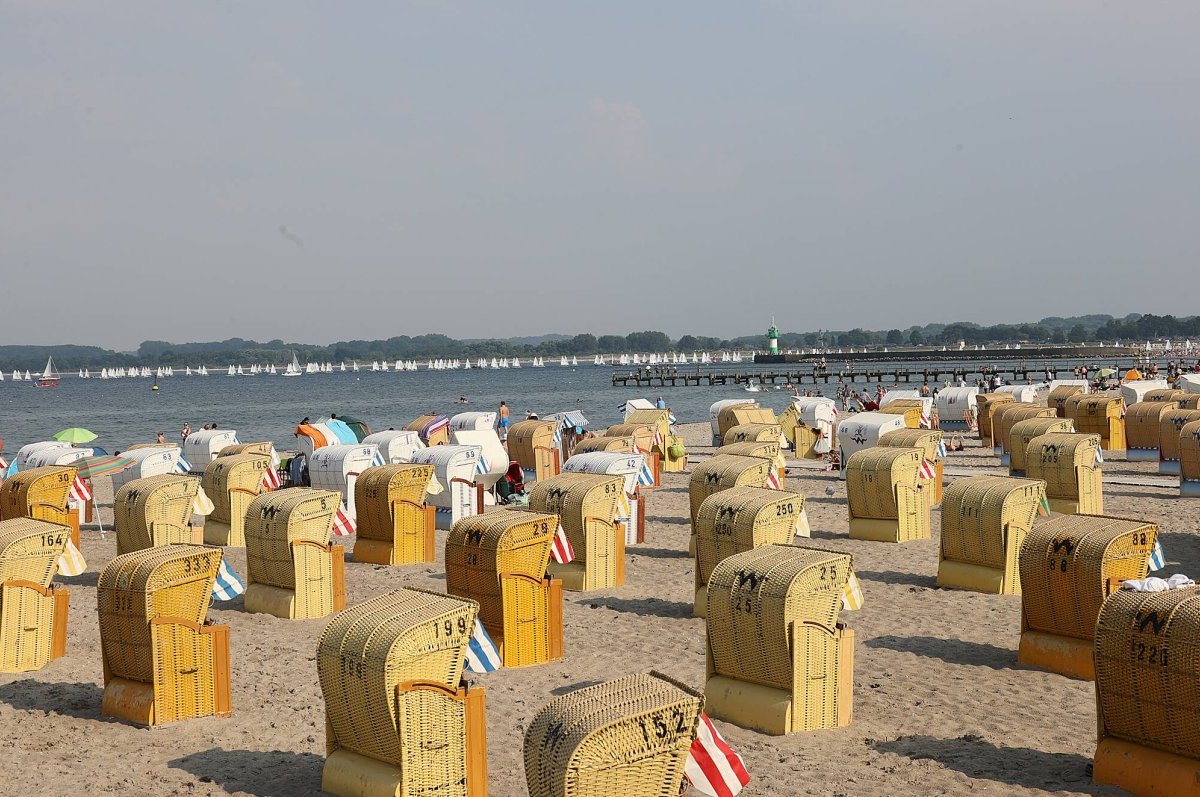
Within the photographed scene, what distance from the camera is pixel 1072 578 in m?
11.3

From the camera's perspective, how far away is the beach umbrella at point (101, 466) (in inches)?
898

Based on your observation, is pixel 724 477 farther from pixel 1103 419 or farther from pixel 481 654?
pixel 1103 419

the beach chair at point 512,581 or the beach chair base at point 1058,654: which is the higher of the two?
the beach chair at point 512,581

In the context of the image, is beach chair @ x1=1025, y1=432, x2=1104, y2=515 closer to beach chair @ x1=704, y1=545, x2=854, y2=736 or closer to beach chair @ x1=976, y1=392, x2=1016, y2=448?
beach chair @ x1=704, y1=545, x2=854, y2=736

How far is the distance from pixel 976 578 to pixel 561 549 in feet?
18.2

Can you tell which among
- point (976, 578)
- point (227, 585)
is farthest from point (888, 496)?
point (227, 585)

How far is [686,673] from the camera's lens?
12.1 metres

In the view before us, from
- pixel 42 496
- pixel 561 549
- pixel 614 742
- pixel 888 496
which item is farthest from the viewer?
pixel 42 496

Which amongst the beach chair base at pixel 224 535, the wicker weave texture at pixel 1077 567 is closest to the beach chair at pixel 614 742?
the wicker weave texture at pixel 1077 567

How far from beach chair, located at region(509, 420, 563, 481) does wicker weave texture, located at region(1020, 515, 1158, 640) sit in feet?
61.4

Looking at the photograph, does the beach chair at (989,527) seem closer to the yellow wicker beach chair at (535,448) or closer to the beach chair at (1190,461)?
the beach chair at (1190,461)

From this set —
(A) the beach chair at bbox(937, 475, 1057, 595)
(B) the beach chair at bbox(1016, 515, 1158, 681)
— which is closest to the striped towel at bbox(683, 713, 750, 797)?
(B) the beach chair at bbox(1016, 515, 1158, 681)

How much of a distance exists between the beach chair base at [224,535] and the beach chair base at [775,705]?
13166 mm

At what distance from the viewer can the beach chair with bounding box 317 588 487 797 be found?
313 inches
